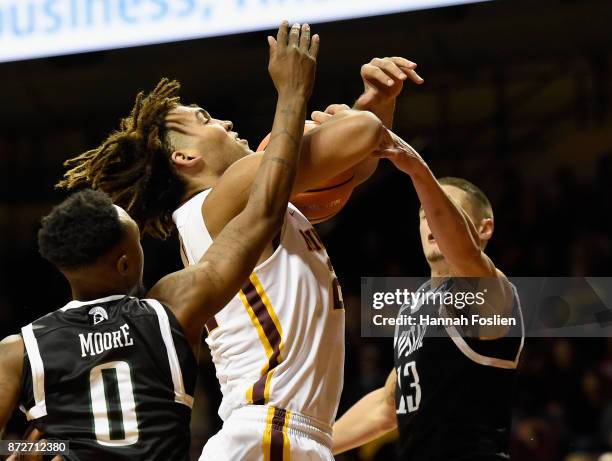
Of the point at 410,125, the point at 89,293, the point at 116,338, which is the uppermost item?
the point at 410,125

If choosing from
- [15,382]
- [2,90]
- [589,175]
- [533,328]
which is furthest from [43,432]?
[2,90]

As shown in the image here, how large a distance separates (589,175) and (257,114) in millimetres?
3024

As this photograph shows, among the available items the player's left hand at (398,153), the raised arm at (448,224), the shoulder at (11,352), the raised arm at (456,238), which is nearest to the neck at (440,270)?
the raised arm at (456,238)

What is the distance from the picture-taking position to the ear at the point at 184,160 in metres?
3.23

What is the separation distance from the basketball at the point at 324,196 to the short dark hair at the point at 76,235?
896 mm

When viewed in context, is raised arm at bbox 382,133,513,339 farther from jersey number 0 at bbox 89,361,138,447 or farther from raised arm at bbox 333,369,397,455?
jersey number 0 at bbox 89,361,138,447

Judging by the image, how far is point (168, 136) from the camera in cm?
331

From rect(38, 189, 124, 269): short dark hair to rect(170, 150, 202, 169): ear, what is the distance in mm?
813

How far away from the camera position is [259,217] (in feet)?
8.36

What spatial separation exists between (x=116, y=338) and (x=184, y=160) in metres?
1.01

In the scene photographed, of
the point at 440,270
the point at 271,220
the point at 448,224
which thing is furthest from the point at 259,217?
the point at 440,270

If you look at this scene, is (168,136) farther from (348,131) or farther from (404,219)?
(404,219)

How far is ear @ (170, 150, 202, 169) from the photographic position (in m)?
3.23

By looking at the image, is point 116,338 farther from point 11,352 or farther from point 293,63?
point 293,63
